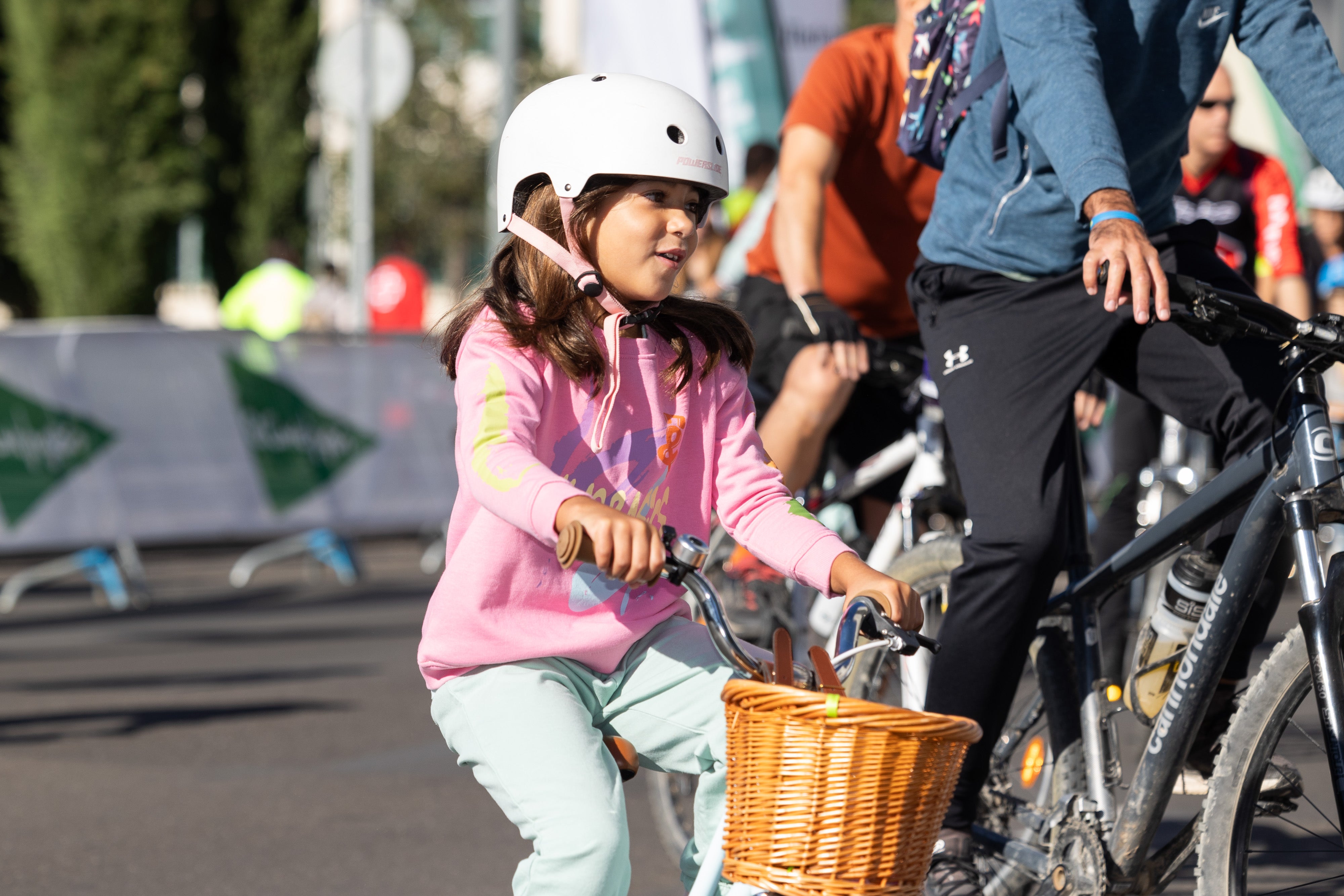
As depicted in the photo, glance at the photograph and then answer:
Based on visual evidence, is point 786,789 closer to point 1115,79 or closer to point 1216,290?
point 1216,290

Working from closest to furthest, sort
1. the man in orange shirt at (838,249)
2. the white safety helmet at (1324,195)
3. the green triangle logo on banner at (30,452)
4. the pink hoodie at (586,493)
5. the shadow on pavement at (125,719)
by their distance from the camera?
the pink hoodie at (586,493) < the man in orange shirt at (838,249) < the shadow on pavement at (125,719) < the white safety helmet at (1324,195) < the green triangle logo on banner at (30,452)

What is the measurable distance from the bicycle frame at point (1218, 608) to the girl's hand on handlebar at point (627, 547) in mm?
1065

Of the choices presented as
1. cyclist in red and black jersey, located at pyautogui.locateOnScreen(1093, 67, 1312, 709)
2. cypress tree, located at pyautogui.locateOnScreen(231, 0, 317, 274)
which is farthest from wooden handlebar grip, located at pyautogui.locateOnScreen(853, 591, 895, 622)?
cypress tree, located at pyautogui.locateOnScreen(231, 0, 317, 274)

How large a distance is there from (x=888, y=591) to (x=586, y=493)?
467mm

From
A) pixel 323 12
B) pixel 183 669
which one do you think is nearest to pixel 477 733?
pixel 183 669

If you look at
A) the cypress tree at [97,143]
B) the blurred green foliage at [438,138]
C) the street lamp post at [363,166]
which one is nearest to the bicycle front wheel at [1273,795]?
the street lamp post at [363,166]

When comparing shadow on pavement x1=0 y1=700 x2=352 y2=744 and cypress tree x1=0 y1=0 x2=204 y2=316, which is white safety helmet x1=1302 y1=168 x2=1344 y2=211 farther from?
cypress tree x1=0 y1=0 x2=204 y2=316

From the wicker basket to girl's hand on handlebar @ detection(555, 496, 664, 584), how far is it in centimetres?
19

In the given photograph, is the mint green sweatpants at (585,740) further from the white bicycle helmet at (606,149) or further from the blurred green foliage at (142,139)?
the blurred green foliage at (142,139)

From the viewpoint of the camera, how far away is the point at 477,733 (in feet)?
8.78

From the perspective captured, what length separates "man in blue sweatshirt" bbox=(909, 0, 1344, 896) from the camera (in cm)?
323

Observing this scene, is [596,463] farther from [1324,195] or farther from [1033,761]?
[1324,195]

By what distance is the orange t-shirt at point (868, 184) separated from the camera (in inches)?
189

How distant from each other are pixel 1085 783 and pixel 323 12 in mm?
41853
